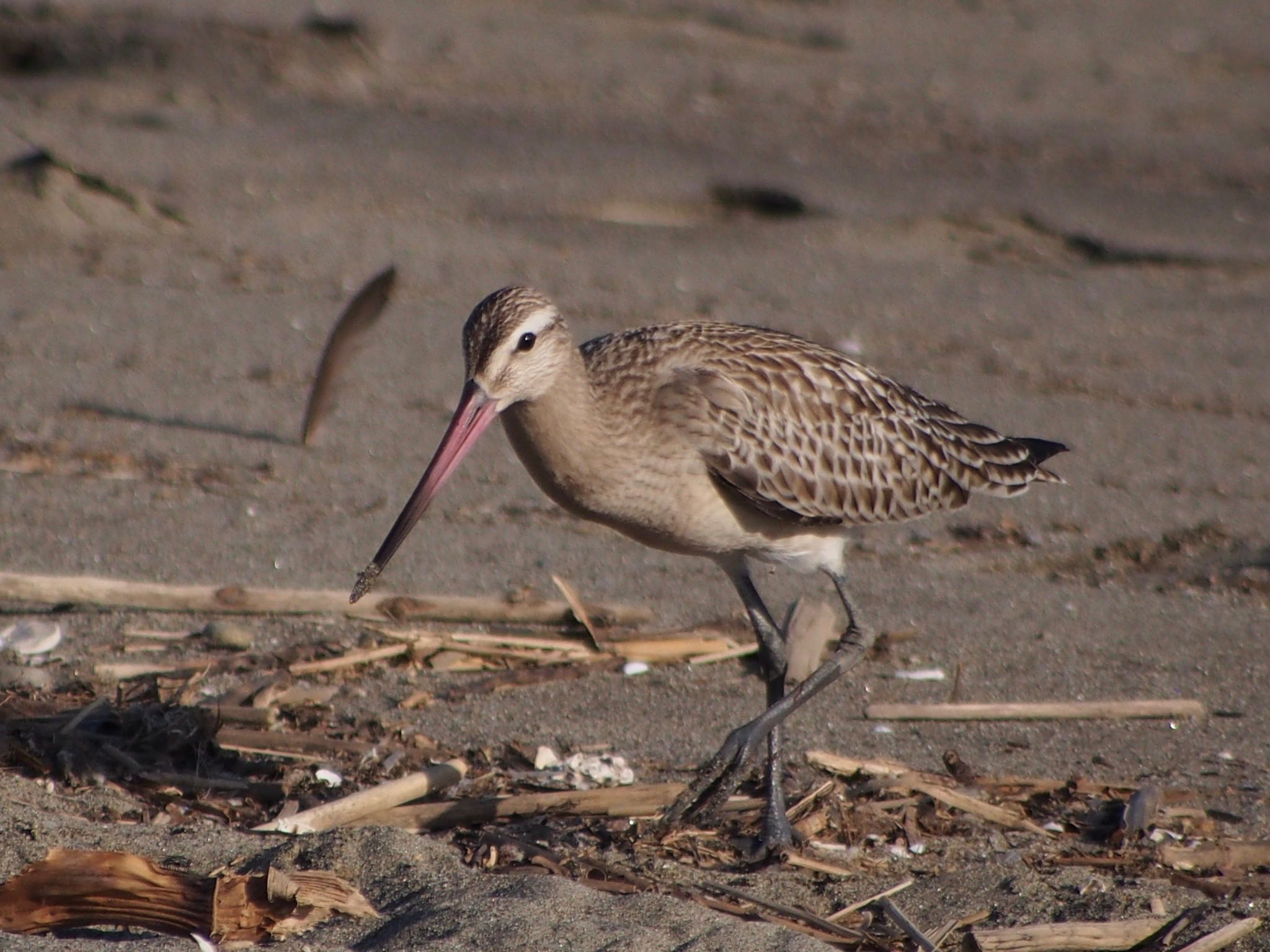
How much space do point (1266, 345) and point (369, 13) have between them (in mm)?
8503

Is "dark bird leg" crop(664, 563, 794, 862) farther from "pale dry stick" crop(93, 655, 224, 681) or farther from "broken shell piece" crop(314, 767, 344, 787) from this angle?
"pale dry stick" crop(93, 655, 224, 681)

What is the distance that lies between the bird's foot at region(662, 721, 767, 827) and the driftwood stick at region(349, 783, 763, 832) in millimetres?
59

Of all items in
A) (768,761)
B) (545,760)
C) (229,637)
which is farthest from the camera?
(229,637)

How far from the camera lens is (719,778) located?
4879mm

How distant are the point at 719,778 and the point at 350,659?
4.68 ft

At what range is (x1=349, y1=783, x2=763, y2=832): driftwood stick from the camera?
15.3ft

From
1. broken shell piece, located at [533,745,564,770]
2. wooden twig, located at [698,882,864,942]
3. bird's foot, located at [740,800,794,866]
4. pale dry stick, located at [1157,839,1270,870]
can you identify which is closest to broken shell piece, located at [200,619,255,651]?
broken shell piece, located at [533,745,564,770]

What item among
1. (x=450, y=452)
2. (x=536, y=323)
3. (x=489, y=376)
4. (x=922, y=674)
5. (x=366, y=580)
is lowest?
(x=922, y=674)

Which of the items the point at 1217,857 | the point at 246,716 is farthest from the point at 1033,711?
the point at 246,716

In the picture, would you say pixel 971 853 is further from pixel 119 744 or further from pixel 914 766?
pixel 119 744

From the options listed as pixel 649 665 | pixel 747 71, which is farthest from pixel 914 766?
pixel 747 71

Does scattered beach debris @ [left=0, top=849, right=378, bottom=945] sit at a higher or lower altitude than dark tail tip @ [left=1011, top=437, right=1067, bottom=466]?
lower

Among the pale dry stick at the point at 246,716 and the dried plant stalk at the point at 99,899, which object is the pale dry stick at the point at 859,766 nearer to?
the pale dry stick at the point at 246,716

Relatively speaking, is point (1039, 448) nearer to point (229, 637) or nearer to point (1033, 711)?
point (1033, 711)
